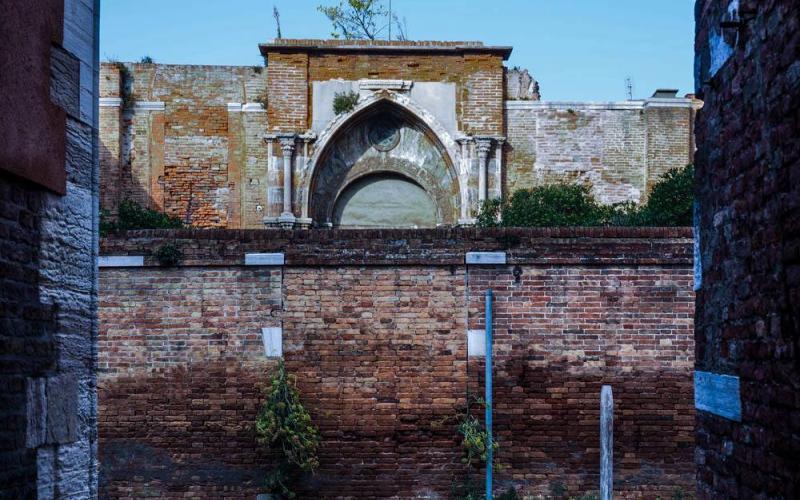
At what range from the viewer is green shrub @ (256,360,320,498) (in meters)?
10.3

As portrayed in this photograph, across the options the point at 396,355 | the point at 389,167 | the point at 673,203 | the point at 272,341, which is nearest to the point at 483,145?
the point at 389,167

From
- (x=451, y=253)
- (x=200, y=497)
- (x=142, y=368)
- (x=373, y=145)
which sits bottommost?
(x=200, y=497)

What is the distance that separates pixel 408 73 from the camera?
20.2 m

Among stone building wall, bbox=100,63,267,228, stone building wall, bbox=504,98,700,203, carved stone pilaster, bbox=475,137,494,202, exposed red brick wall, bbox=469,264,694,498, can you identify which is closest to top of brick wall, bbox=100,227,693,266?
exposed red brick wall, bbox=469,264,694,498

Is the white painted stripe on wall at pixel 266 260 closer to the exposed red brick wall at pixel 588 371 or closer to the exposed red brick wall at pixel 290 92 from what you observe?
the exposed red brick wall at pixel 588 371

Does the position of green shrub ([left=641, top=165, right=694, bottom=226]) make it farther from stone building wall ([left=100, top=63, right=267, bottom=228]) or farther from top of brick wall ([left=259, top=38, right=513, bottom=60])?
stone building wall ([left=100, top=63, right=267, bottom=228])

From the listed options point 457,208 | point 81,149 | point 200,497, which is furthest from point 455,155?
point 81,149

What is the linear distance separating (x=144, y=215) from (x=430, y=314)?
873 centimetres

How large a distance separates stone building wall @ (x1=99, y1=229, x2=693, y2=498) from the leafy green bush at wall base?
17.7 feet

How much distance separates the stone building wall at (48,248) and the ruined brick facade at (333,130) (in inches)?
573

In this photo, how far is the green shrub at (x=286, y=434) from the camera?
10281 millimetres

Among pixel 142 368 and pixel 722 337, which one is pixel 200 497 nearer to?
pixel 142 368

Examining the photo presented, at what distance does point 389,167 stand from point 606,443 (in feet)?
Answer: 37.5

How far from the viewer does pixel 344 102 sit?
20.0m
